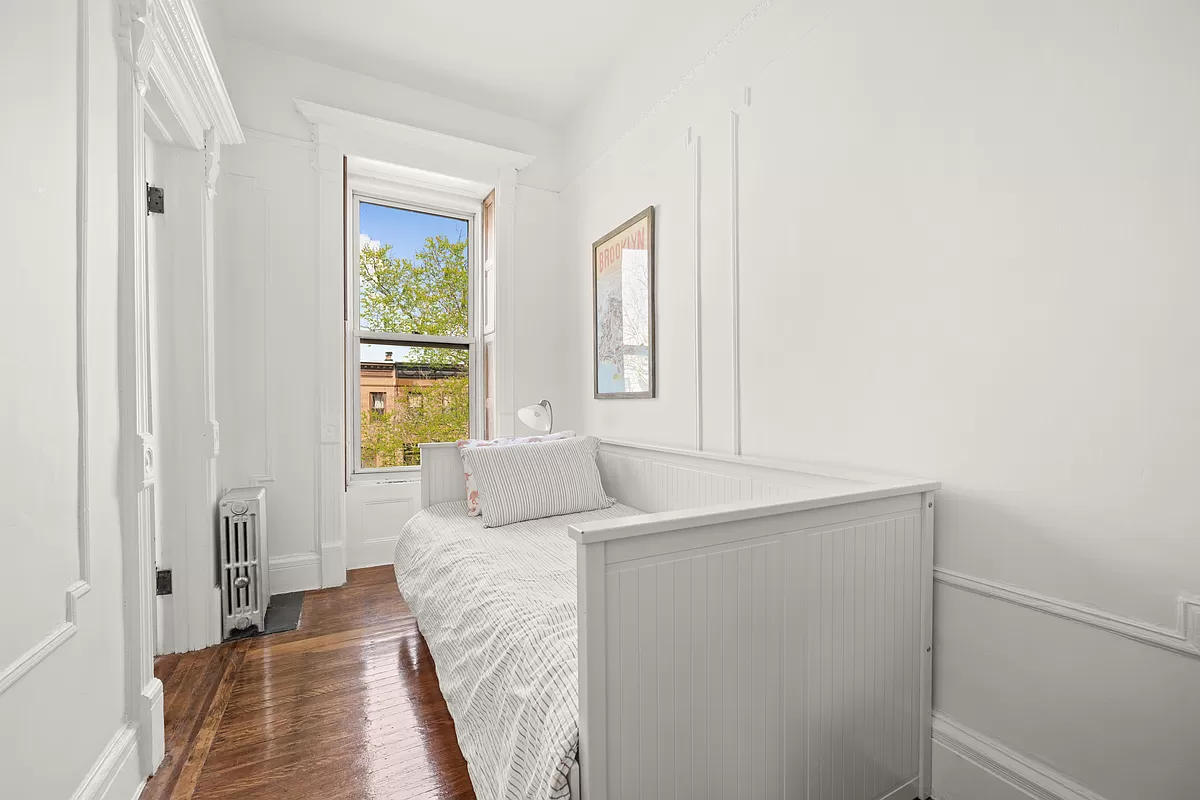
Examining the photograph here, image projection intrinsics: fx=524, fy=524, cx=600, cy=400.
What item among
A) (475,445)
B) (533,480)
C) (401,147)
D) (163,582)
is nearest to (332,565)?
→ (163,582)

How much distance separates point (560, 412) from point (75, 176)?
2852mm

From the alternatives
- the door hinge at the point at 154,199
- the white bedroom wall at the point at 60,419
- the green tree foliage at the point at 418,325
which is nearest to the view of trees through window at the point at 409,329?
the green tree foliage at the point at 418,325

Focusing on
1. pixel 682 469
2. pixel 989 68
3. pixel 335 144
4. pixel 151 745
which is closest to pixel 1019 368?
pixel 989 68

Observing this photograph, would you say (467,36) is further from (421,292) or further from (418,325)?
(418,325)

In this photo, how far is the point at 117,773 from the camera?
1.41 metres

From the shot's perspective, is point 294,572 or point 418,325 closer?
point 294,572

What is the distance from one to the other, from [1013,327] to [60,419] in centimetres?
234

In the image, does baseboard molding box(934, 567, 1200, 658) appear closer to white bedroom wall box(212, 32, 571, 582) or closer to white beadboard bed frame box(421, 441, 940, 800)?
white beadboard bed frame box(421, 441, 940, 800)

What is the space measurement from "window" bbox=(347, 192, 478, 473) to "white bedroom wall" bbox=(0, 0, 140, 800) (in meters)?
2.15

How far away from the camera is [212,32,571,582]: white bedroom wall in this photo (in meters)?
2.96

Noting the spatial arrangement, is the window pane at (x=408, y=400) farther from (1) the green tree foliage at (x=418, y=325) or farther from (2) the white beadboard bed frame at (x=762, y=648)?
(2) the white beadboard bed frame at (x=762, y=648)

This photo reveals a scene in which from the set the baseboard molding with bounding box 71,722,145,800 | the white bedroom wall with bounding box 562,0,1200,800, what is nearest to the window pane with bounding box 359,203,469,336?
the white bedroom wall with bounding box 562,0,1200,800

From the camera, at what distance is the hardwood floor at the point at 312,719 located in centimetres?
154

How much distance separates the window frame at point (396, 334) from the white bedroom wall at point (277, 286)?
0.36 meters
